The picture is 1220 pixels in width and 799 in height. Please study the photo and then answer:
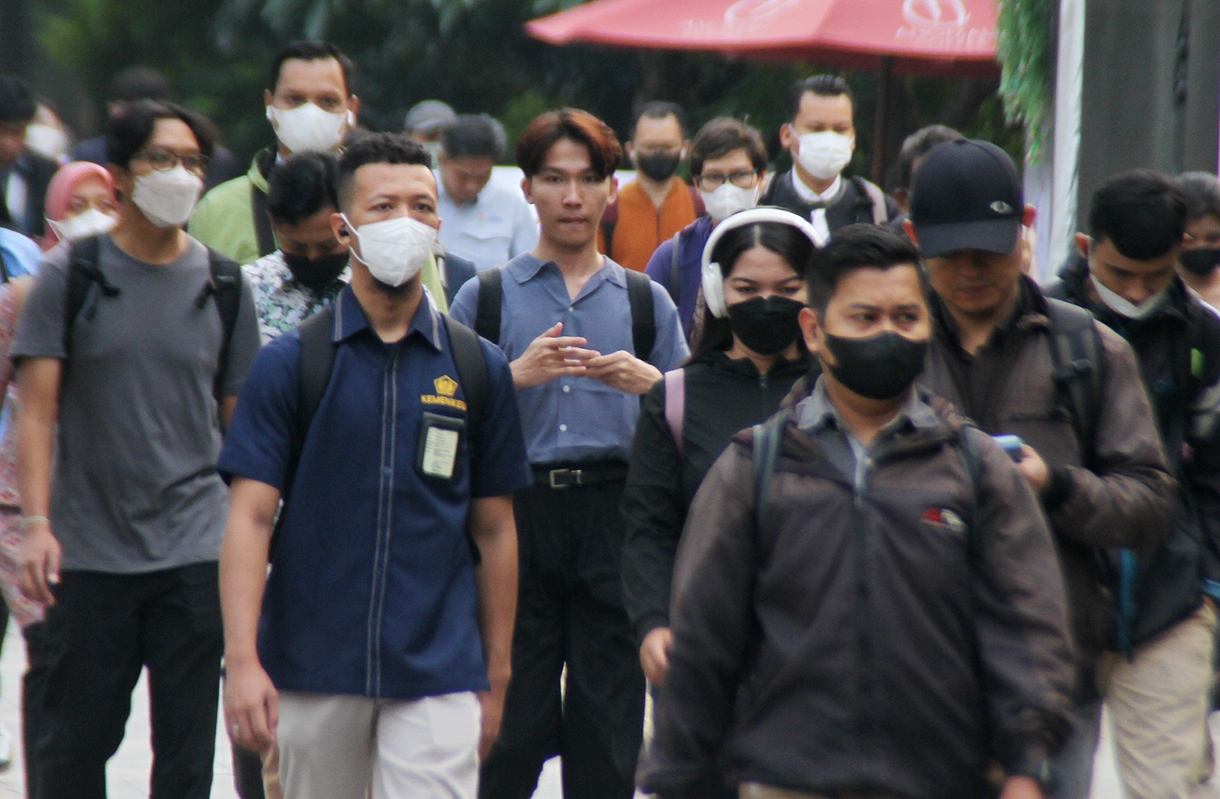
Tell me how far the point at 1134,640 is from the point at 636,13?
9.32 m

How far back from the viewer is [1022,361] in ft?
12.2

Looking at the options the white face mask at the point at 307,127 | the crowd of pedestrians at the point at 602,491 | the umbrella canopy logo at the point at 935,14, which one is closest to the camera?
the crowd of pedestrians at the point at 602,491

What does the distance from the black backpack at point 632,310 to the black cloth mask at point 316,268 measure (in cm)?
44

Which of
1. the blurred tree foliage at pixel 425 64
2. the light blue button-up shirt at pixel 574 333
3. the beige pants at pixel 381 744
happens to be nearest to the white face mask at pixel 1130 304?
the light blue button-up shirt at pixel 574 333

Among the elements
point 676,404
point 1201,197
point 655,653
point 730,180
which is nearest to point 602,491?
point 676,404

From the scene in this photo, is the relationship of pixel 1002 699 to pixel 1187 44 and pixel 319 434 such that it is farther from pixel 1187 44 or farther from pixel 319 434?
pixel 1187 44

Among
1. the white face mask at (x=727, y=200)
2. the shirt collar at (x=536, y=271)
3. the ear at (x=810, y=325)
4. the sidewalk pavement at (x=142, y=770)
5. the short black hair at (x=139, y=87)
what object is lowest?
the sidewalk pavement at (x=142, y=770)

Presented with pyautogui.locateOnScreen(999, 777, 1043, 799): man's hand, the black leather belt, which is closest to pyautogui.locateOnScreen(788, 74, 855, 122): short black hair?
the black leather belt

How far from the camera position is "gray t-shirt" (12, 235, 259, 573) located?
464 cm

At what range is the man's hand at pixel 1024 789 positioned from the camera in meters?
2.96

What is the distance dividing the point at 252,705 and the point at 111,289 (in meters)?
1.51

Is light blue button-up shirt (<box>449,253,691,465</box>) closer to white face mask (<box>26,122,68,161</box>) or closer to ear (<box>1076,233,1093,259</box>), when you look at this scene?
ear (<box>1076,233,1093,259</box>)

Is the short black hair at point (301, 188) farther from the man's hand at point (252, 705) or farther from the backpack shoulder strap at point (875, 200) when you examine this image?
the backpack shoulder strap at point (875, 200)

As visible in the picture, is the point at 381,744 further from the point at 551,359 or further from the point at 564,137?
the point at 564,137
